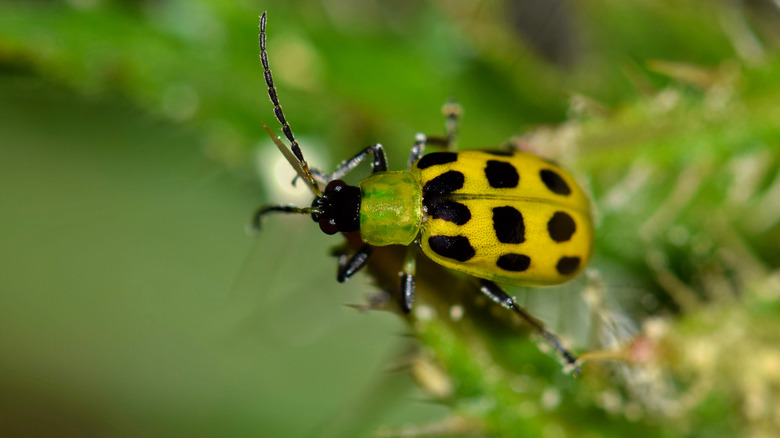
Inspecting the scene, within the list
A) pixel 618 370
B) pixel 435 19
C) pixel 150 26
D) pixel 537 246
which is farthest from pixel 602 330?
pixel 150 26

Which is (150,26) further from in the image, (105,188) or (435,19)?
(435,19)

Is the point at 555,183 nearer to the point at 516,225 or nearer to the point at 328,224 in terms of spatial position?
the point at 516,225

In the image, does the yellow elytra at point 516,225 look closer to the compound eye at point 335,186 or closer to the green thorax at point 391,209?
the green thorax at point 391,209

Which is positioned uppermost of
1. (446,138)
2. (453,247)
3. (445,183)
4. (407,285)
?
(446,138)

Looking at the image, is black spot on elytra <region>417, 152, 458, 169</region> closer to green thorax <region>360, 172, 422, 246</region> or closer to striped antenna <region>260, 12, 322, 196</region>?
green thorax <region>360, 172, 422, 246</region>

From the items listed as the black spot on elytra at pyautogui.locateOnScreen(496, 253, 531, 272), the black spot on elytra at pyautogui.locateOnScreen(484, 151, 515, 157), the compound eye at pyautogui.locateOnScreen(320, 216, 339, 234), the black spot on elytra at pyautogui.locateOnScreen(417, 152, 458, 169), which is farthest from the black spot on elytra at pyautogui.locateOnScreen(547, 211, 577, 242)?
the compound eye at pyautogui.locateOnScreen(320, 216, 339, 234)

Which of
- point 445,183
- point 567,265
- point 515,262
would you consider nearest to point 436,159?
point 445,183
